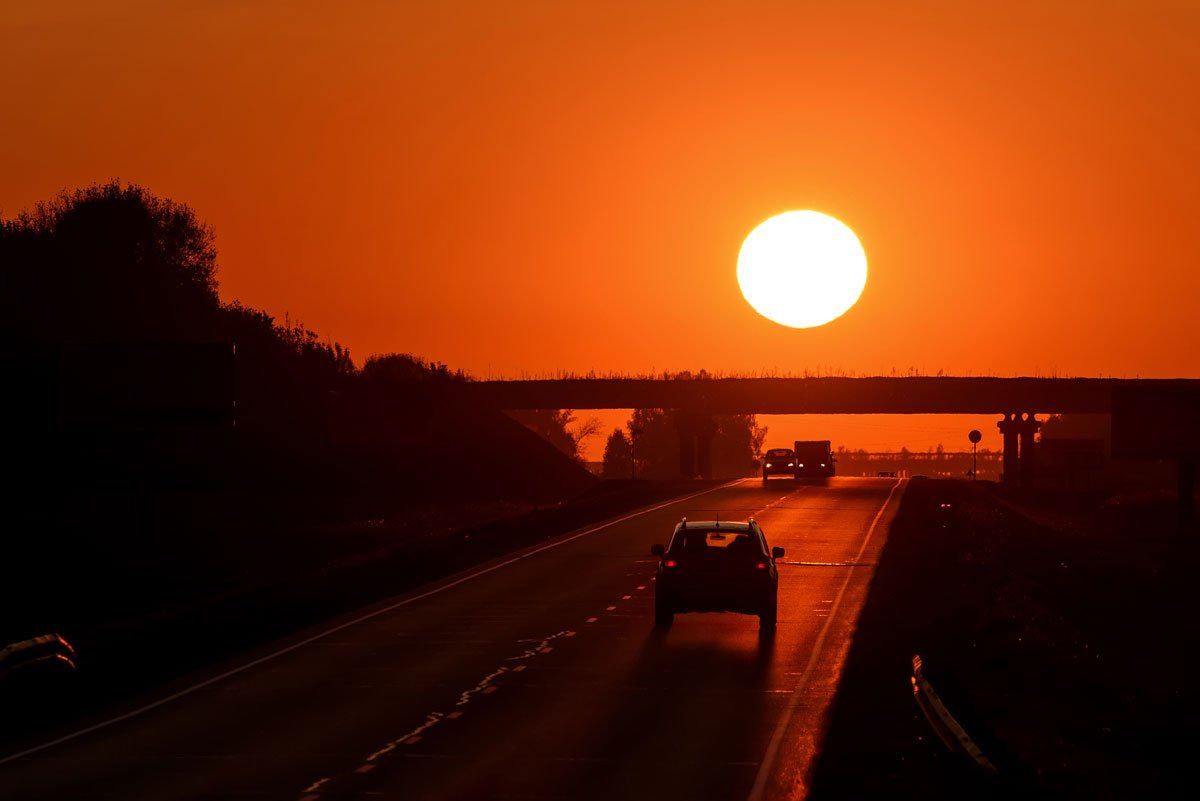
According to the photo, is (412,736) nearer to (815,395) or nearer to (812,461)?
(812,461)

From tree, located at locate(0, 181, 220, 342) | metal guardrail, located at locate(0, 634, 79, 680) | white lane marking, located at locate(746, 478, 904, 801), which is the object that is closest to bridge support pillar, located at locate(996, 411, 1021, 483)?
tree, located at locate(0, 181, 220, 342)

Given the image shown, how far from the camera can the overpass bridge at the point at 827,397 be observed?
14562 centimetres

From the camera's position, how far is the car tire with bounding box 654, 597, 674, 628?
31.0m

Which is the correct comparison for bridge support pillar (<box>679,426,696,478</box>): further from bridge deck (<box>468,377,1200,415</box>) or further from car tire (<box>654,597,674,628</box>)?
car tire (<box>654,597,674,628</box>)

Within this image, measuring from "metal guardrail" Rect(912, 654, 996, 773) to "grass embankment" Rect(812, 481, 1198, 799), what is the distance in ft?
0.48

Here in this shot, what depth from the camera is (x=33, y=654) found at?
23.8 m

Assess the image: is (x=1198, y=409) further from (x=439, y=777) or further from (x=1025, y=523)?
(x=439, y=777)

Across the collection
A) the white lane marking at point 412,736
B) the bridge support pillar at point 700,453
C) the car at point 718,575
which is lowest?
the white lane marking at point 412,736

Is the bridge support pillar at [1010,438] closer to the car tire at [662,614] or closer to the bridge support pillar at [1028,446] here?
the bridge support pillar at [1028,446]

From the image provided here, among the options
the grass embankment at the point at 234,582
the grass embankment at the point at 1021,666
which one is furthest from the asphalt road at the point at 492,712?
the grass embankment at the point at 234,582

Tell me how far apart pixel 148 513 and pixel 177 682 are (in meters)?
38.7

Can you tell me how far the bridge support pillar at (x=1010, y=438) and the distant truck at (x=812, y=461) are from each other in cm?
4175

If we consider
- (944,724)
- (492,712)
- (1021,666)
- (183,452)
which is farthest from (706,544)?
(183,452)

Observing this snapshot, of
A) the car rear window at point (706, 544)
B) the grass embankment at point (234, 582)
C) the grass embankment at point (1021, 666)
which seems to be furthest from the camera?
the car rear window at point (706, 544)
